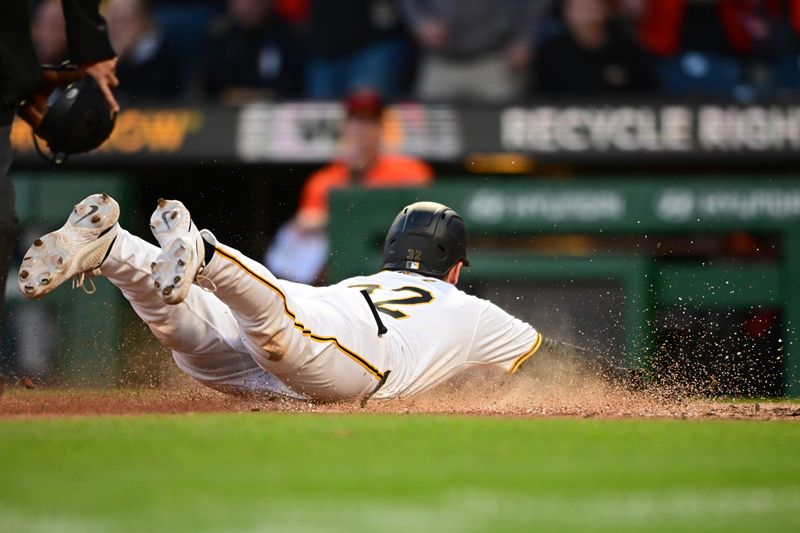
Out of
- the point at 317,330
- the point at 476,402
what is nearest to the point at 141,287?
the point at 317,330

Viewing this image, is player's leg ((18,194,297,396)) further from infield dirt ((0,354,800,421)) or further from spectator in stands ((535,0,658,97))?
spectator in stands ((535,0,658,97))

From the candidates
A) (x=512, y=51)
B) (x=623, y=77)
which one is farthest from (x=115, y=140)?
(x=623, y=77)

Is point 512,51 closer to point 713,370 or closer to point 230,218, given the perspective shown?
point 230,218

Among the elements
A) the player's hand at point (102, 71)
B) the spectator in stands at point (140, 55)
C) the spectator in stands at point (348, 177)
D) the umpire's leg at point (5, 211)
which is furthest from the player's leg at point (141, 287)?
the spectator in stands at point (140, 55)

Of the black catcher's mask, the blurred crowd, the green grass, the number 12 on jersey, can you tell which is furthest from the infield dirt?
the blurred crowd

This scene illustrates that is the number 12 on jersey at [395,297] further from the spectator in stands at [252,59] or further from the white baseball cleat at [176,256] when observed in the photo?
Result: the spectator in stands at [252,59]

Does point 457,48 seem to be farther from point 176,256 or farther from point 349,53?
point 176,256
